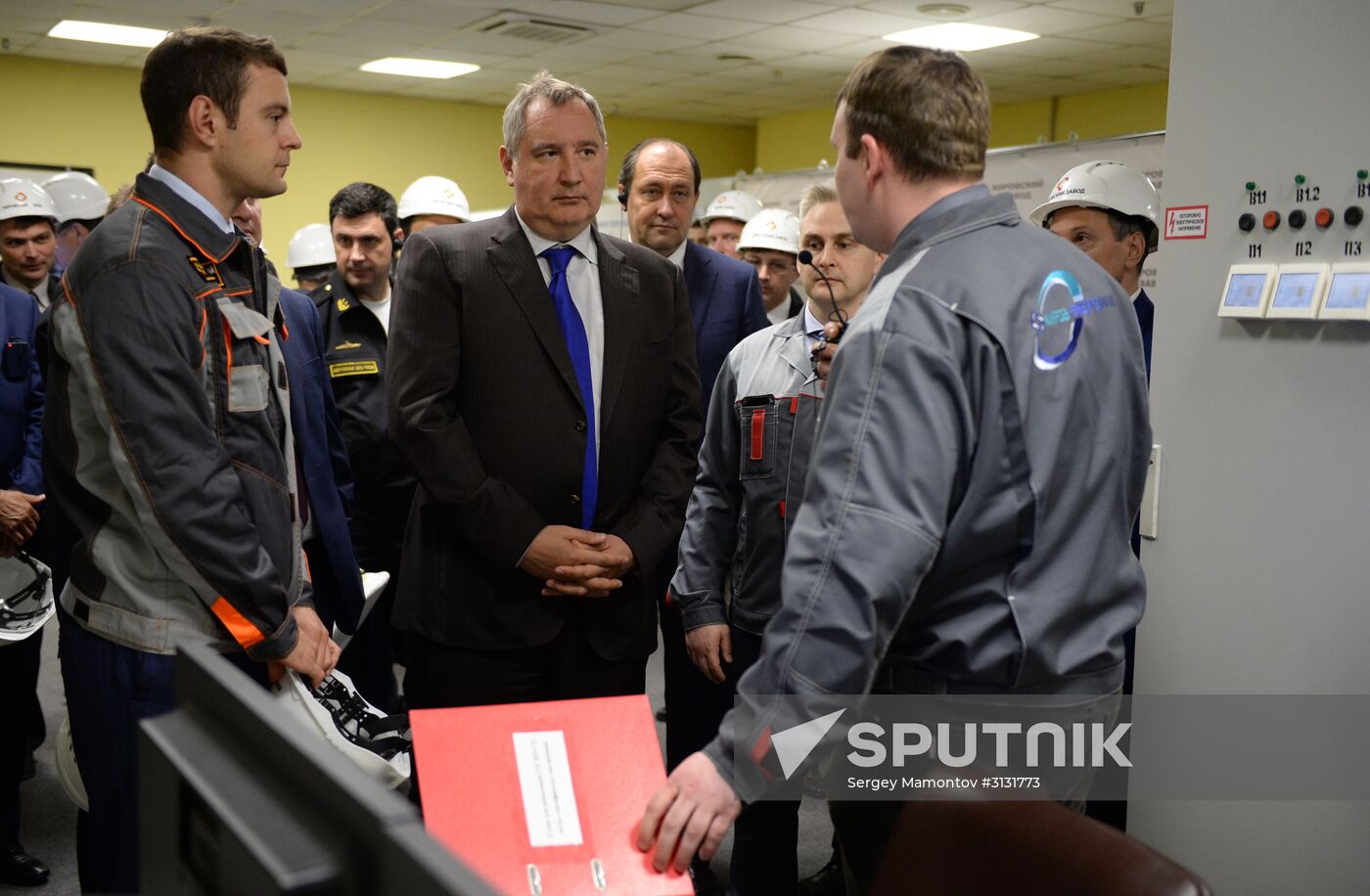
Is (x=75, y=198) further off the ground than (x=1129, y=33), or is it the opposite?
(x=1129, y=33)

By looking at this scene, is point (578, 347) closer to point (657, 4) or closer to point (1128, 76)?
point (657, 4)

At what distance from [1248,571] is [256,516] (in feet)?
6.00

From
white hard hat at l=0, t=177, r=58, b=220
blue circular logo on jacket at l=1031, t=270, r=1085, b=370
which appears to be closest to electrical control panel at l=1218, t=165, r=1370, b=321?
blue circular logo on jacket at l=1031, t=270, r=1085, b=370

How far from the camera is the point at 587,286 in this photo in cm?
217

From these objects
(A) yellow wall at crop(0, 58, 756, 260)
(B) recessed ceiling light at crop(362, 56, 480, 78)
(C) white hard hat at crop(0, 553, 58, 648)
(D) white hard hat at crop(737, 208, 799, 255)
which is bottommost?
(C) white hard hat at crop(0, 553, 58, 648)

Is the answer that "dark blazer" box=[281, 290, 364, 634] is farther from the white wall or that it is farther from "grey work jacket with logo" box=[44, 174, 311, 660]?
the white wall

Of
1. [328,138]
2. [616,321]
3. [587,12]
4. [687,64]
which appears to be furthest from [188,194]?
[328,138]

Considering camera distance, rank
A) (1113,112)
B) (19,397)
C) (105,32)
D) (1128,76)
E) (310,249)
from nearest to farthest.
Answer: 1. (19,397)
2. (310,249)
3. (105,32)
4. (1128,76)
5. (1113,112)

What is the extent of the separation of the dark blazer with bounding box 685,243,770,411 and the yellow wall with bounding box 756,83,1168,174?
716 cm

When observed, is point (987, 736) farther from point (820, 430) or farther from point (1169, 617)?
point (1169, 617)

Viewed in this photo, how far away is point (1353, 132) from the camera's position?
2012 mm

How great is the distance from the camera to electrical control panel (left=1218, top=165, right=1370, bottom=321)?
6.60ft

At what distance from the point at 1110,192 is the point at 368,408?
6.95ft

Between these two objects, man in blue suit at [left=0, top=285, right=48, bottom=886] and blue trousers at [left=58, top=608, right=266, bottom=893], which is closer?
blue trousers at [left=58, top=608, right=266, bottom=893]
